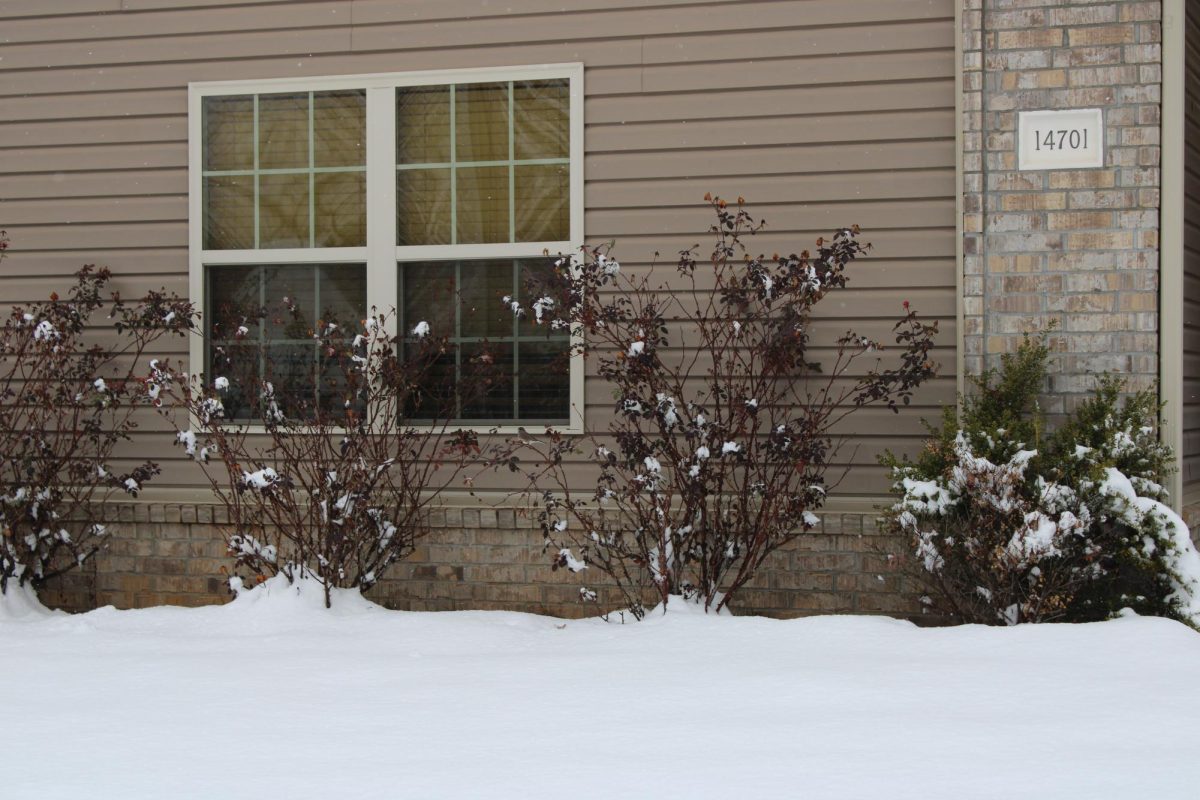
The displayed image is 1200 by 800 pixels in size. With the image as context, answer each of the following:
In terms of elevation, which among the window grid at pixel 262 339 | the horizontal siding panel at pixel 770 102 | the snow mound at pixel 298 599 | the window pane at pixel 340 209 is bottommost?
the snow mound at pixel 298 599

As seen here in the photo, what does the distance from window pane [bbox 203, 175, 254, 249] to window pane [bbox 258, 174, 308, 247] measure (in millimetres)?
54

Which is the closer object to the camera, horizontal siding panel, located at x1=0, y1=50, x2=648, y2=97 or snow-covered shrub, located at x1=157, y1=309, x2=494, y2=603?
snow-covered shrub, located at x1=157, y1=309, x2=494, y2=603

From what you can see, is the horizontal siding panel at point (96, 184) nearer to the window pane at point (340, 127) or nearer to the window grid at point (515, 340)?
the window pane at point (340, 127)

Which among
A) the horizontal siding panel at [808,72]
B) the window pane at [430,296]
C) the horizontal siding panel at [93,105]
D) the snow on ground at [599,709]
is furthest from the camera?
the horizontal siding panel at [93,105]

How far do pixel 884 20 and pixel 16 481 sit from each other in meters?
4.53

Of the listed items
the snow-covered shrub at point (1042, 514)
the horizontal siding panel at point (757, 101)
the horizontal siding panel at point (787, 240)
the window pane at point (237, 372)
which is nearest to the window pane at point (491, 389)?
the horizontal siding panel at point (787, 240)

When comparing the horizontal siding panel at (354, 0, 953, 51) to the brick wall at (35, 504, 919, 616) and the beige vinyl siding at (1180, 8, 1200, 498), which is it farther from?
the brick wall at (35, 504, 919, 616)

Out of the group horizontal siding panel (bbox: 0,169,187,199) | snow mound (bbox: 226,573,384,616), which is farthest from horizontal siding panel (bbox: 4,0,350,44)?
snow mound (bbox: 226,573,384,616)

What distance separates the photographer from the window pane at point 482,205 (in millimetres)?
5906

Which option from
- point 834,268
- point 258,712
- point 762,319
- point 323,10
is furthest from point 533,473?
point 323,10

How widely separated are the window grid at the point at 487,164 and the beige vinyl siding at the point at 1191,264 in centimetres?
285

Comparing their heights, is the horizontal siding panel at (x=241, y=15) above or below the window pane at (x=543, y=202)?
above

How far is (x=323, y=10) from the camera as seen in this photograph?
19.7 feet

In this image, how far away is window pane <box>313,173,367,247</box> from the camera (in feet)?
19.8
